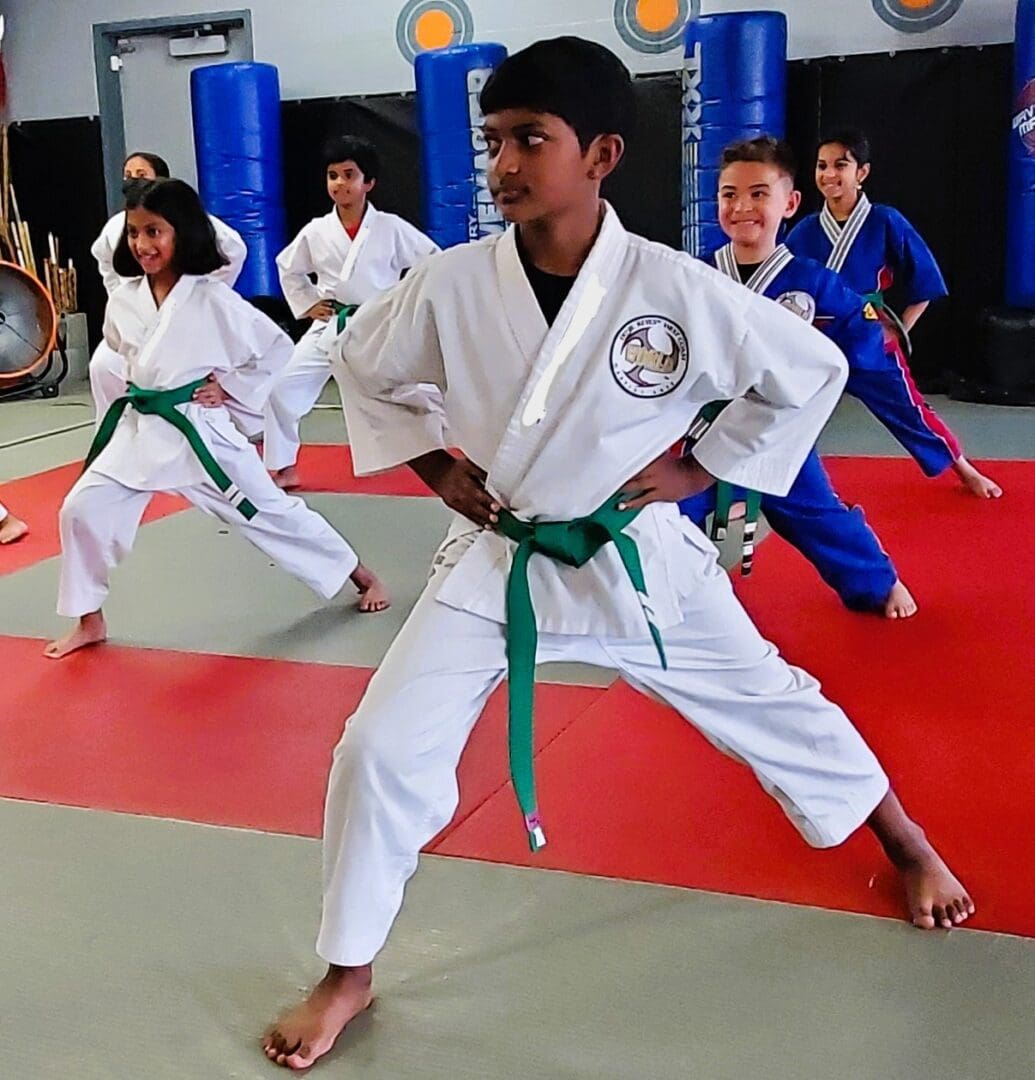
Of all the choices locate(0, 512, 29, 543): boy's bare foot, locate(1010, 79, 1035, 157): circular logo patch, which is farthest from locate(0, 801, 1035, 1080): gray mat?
locate(1010, 79, 1035, 157): circular logo patch

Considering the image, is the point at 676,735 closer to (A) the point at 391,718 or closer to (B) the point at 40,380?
(A) the point at 391,718

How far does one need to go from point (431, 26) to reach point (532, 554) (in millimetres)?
7434

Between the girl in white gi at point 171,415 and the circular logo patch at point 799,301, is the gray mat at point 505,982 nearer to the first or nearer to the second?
the girl in white gi at point 171,415

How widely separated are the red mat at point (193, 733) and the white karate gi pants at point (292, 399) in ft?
6.68

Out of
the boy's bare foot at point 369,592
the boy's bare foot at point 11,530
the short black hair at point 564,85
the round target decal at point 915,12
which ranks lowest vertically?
the boy's bare foot at point 11,530

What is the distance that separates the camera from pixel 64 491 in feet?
18.3

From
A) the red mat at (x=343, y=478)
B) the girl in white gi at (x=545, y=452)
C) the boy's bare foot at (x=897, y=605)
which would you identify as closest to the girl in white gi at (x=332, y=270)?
the red mat at (x=343, y=478)

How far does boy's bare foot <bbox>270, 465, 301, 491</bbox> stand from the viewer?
5.52m

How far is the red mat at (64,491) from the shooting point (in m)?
4.64

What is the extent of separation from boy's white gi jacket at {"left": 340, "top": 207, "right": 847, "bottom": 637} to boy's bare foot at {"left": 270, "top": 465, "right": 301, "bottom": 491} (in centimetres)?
370

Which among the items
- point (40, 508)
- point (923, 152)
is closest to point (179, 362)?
point (40, 508)

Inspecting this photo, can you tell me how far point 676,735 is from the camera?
9.05 feet

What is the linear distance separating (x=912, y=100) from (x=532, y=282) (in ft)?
21.0

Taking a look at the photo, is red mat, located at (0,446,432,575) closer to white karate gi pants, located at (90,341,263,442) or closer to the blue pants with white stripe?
white karate gi pants, located at (90,341,263,442)
